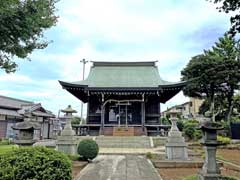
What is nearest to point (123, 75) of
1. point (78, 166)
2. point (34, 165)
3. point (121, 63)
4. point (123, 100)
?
point (121, 63)

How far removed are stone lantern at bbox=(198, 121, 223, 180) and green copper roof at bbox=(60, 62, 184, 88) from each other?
17.3 meters

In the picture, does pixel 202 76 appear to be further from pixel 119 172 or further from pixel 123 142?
pixel 119 172

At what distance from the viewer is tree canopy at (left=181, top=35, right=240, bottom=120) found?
27.5 m

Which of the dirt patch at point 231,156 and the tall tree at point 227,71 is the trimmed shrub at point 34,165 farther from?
the tall tree at point 227,71

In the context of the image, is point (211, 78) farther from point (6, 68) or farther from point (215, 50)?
point (6, 68)

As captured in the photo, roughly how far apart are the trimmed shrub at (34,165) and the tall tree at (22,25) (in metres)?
4.75

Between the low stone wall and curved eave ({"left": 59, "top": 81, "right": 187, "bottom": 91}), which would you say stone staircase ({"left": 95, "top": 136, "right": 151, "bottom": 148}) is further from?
the low stone wall

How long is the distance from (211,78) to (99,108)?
1287 centimetres

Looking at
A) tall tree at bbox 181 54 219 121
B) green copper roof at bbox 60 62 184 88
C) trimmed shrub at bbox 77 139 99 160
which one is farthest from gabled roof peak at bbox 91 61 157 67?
trimmed shrub at bbox 77 139 99 160

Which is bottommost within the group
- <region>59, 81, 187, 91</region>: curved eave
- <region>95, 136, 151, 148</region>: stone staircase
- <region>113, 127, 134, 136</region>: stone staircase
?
<region>95, 136, 151, 148</region>: stone staircase

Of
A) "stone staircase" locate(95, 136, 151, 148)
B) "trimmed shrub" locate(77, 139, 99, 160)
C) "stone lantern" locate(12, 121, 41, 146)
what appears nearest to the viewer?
Answer: "stone lantern" locate(12, 121, 41, 146)

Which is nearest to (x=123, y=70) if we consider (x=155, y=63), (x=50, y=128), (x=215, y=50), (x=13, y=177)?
(x=155, y=63)

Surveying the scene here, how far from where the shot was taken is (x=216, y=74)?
90.9 ft

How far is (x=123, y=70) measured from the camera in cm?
2936
